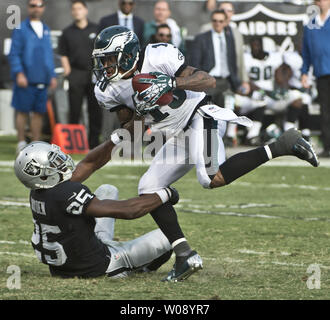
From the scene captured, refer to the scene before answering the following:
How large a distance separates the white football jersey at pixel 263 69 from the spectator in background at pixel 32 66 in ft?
Answer: 11.4

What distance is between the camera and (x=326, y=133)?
11758 millimetres

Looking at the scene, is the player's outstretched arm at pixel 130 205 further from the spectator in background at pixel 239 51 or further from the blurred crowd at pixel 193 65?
the spectator in background at pixel 239 51

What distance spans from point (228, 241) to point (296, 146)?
1.15 m

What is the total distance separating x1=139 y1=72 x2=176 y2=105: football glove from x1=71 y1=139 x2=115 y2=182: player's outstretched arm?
0.63 metres

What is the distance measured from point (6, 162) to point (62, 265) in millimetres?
6489

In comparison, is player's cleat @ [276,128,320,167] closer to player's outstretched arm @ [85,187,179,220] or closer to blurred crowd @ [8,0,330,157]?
player's outstretched arm @ [85,187,179,220]

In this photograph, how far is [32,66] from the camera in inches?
464

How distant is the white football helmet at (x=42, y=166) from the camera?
524 cm

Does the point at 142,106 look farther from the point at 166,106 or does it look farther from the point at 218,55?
the point at 218,55

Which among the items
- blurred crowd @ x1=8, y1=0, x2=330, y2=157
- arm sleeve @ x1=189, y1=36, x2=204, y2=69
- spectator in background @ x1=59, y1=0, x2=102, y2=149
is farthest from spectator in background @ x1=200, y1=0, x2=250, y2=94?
spectator in background @ x1=59, y1=0, x2=102, y2=149

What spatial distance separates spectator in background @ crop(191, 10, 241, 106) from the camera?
12.2m

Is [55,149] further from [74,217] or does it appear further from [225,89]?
[225,89]

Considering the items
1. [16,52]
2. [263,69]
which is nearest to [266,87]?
[263,69]
